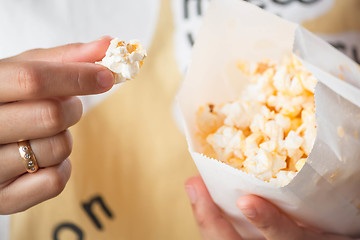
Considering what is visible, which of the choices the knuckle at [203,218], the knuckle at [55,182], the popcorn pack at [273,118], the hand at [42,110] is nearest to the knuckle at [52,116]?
the hand at [42,110]

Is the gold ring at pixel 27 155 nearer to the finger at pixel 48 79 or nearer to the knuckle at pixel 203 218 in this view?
the finger at pixel 48 79

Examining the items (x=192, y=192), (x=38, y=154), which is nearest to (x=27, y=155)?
(x=38, y=154)


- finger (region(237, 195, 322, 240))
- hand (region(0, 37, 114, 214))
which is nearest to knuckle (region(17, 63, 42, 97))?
hand (region(0, 37, 114, 214))

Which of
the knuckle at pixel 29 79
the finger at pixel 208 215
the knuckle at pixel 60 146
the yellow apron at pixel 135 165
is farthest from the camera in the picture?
the yellow apron at pixel 135 165

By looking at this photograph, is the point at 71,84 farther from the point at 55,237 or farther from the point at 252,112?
the point at 55,237

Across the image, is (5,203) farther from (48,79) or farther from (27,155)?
(48,79)

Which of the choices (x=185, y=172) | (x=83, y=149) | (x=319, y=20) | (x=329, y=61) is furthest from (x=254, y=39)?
(x=83, y=149)
